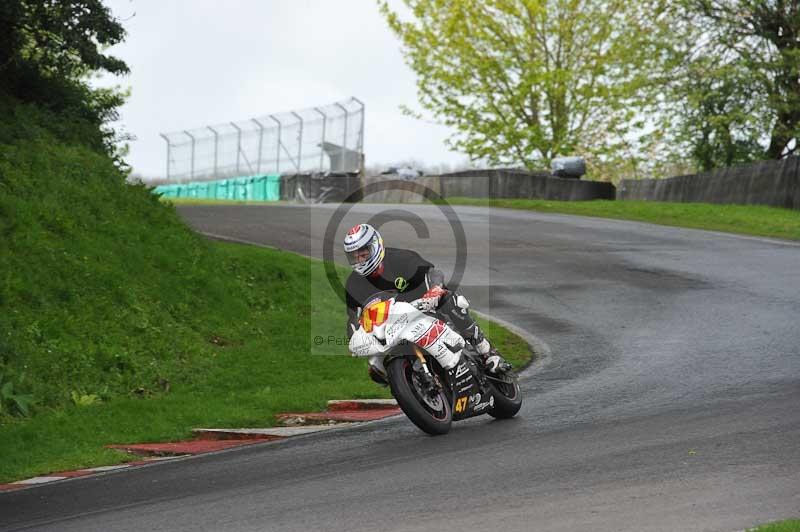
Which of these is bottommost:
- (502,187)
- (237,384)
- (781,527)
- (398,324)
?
(237,384)

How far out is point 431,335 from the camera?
987cm

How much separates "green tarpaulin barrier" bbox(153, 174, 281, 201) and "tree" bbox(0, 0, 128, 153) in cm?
2421

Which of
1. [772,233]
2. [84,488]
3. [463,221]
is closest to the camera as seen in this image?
[84,488]

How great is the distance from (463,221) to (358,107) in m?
15.6

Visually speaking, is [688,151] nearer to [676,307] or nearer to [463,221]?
[463,221]

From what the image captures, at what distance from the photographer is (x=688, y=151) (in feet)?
160

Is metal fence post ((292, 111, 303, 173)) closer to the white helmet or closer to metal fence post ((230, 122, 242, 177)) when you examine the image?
metal fence post ((230, 122, 242, 177))

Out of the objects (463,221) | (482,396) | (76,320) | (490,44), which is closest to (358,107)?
(490,44)

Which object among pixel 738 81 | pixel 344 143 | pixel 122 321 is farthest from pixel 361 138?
pixel 122 321

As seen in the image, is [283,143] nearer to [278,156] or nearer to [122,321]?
[278,156]

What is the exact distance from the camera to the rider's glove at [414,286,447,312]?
994 cm

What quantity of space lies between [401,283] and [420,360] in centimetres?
74

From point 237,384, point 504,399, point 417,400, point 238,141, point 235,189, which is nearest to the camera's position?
point 417,400

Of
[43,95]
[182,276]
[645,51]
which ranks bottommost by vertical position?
[182,276]
